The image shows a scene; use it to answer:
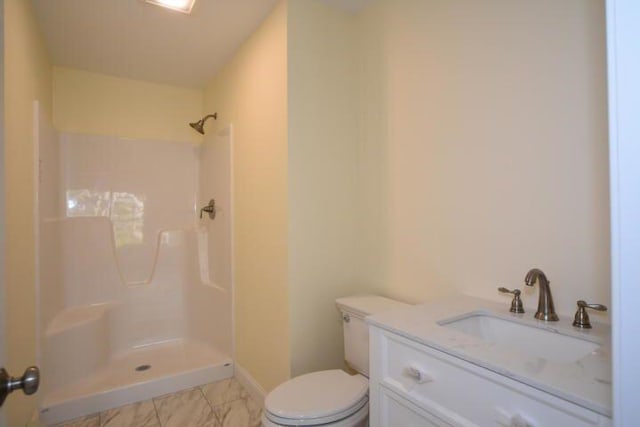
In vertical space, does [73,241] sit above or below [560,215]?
below

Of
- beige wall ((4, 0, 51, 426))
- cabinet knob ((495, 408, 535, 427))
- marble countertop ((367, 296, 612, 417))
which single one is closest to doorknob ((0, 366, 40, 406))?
beige wall ((4, 0, 51, 426))

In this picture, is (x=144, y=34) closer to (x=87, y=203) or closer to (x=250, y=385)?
(x=87, y=203)

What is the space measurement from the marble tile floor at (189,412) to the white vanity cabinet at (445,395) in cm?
115

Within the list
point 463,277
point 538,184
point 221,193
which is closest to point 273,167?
point 221,193

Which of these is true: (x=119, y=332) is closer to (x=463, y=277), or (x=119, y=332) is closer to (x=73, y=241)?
(x=73, y=241)

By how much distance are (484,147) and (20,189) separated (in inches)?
83.1

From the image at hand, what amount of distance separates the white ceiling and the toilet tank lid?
1.69 metres

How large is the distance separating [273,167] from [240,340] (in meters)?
1.28

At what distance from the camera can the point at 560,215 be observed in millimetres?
1117

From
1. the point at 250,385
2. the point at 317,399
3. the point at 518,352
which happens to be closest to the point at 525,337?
the point at 518,352

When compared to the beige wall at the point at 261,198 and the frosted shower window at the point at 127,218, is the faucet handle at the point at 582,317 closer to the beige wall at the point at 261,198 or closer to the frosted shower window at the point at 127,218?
the beige wall at the point at 261,198

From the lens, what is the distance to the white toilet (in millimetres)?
1272

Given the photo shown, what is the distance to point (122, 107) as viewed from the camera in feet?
9.54

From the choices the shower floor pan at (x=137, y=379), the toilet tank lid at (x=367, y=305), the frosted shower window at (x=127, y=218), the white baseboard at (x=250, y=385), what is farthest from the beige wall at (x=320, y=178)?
the frosted shower window at (x=127, y=218)
